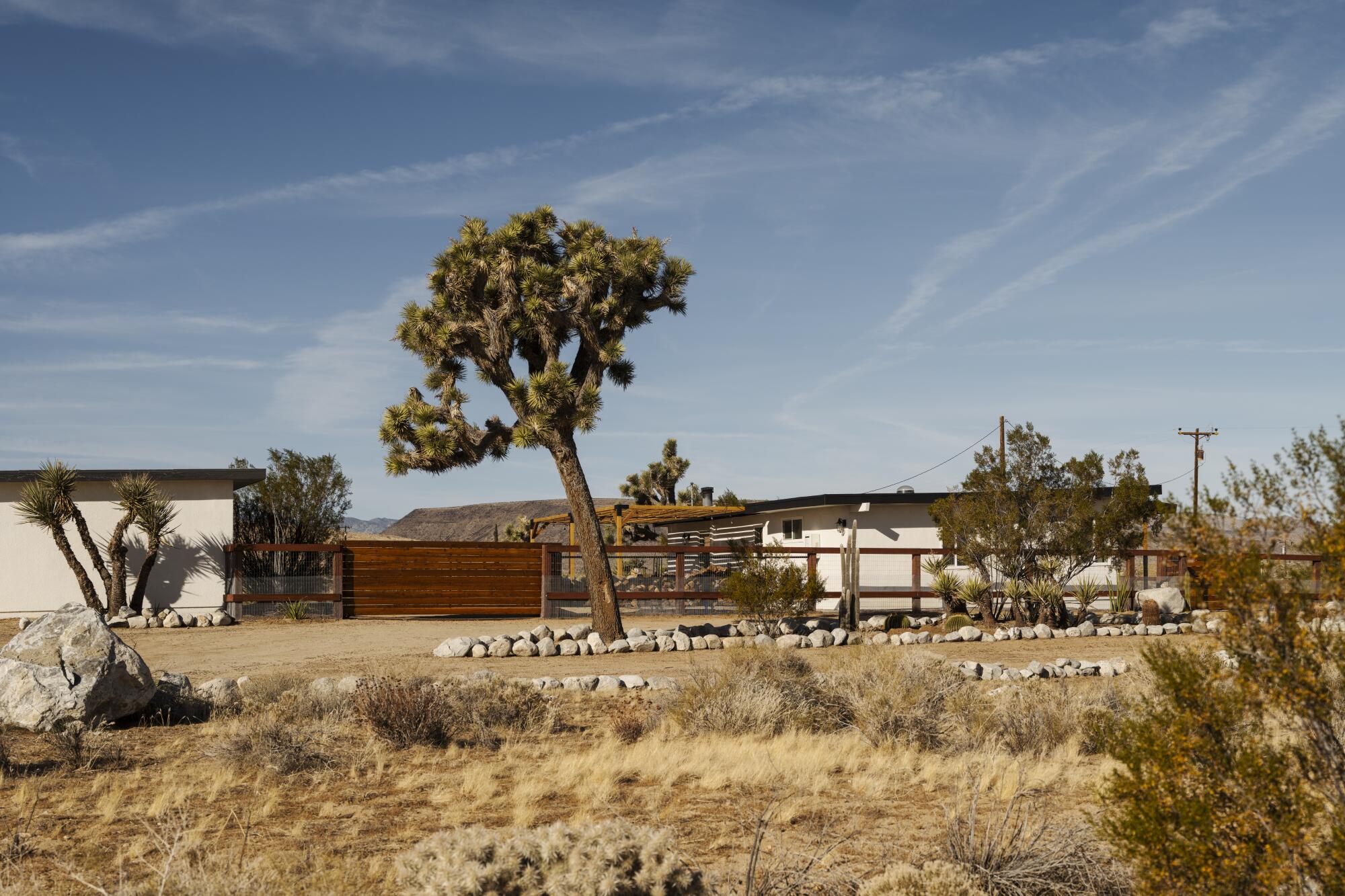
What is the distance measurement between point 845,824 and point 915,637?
12.9 m

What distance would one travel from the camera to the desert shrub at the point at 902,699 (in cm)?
909

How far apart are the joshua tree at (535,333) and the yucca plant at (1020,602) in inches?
309

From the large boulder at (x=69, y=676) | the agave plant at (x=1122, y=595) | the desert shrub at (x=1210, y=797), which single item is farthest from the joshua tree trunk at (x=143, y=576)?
the desert shrub at (x=1210, y=797)

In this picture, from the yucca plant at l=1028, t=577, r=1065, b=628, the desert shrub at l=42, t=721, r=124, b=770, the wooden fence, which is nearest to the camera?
the desert shrub at l=42, t=721, r=124, b=770

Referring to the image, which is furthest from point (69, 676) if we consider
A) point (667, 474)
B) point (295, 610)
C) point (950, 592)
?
point (667, 474)

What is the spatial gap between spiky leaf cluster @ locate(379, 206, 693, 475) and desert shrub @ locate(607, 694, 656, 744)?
281 inches

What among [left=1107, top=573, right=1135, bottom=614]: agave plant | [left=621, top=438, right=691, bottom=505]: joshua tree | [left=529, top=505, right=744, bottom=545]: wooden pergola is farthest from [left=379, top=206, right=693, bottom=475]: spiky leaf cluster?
[left=621, top=438, right=691, bottom=505]: joshua tree

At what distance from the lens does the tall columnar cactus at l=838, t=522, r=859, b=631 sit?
20.3 metres

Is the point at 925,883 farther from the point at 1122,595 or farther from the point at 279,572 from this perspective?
the point at 279,572

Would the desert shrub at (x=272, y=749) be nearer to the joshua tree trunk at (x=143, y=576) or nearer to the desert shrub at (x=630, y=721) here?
the desert shrub at (x=630, y=721)

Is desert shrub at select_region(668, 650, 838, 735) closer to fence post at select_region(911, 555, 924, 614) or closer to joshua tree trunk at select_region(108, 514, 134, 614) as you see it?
fence post at select_region(911, 555, 924, 614)

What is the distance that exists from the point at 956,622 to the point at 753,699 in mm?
11674

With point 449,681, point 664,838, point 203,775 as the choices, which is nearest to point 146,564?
point 449,681

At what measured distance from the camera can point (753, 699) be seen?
9.67 metres
